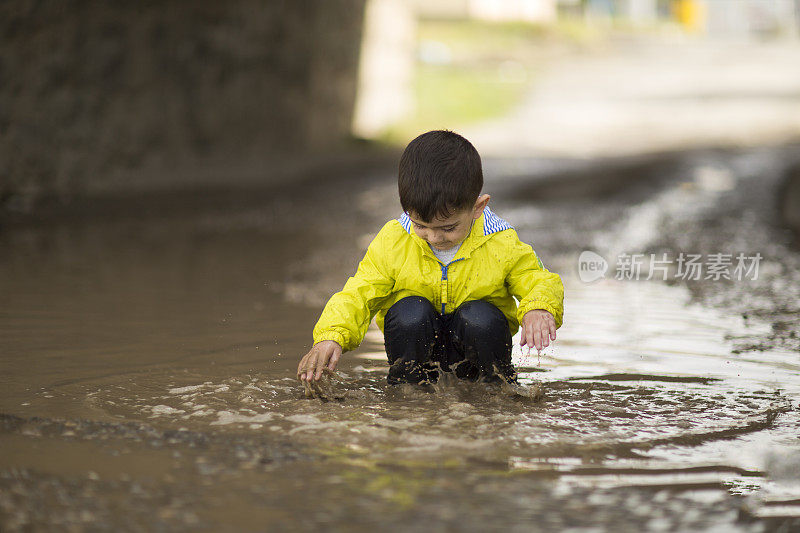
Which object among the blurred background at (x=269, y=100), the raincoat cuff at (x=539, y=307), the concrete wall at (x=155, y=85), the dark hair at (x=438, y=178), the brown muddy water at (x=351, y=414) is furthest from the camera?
the blurred background at (x=269, y=100)

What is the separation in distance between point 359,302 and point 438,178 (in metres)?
0.47

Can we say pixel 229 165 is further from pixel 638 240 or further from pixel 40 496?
pixel 40 496

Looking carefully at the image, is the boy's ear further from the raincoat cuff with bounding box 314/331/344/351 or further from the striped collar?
the raincoat cuff with bounding box 314/331/344/351

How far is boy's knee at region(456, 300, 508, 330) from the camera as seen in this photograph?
300 cm

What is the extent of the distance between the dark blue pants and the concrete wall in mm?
4994

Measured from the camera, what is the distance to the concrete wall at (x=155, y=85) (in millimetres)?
7434

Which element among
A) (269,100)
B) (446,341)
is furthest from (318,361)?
(269,100)

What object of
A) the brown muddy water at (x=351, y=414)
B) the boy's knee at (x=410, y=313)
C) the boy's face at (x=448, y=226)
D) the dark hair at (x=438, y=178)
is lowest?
the brown muddy water at (x=351, y=414)

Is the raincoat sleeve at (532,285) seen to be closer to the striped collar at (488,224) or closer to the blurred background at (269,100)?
the striped collar at (488,224)

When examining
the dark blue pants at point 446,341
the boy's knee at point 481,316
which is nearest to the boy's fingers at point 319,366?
the dark blue pants at point 446,341

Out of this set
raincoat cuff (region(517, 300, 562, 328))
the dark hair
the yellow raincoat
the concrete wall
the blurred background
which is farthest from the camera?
the blurred background

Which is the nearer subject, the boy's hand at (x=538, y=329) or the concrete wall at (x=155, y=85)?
the boy's hand at (x=538, y=329)

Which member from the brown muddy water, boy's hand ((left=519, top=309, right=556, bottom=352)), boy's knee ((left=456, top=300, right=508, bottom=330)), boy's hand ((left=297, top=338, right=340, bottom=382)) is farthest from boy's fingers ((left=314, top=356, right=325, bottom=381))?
boy's hand ((left=519, top=309, right=556, bottom=352))

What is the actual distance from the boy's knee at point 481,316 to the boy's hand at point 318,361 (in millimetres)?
386
